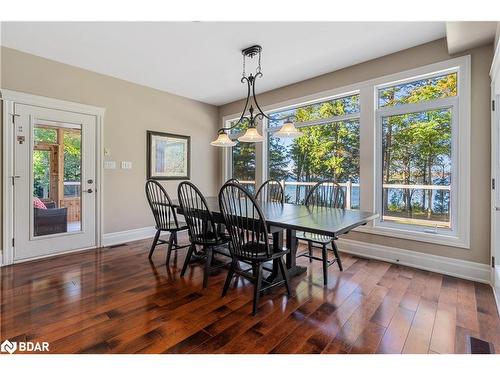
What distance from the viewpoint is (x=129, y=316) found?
1934 mm

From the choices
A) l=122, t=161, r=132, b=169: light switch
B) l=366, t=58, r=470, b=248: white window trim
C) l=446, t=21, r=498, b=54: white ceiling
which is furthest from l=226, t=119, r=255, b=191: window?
l=446, t=21, r=498, b=54: white ceiling

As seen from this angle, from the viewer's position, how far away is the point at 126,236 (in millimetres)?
4129

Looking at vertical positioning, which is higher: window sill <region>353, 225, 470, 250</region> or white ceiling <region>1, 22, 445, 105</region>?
white ceiling <region>1, 22, 445, 105</region>

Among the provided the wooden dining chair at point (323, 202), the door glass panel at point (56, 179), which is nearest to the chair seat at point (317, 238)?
the wooden dining chair at point (323, 202)

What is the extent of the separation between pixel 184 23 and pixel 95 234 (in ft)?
10.3

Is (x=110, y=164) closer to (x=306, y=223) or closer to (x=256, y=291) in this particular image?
(x=256, y=291)

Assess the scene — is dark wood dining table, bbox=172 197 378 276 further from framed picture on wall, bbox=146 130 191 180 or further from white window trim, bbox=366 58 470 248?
framed picture on wall, bbox=146 130 191 180

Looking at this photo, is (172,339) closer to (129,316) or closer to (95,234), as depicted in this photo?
(129,316)

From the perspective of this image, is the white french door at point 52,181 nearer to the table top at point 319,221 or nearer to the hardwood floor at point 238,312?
the hardwood floor at point 238,312

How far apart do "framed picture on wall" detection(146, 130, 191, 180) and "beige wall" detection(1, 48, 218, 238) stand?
0.10 m

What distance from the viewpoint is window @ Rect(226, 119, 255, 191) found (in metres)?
4.98

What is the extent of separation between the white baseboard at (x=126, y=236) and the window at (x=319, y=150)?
238cm
